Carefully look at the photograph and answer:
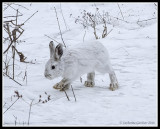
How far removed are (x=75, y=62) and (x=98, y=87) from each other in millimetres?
530

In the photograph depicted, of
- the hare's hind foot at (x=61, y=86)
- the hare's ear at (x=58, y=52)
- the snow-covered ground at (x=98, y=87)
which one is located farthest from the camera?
the hare's hind foot at (x=61, y=86)

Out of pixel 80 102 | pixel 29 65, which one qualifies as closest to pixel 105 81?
pixel 80 102

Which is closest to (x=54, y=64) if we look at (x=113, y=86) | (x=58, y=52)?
(x=58, y=52)

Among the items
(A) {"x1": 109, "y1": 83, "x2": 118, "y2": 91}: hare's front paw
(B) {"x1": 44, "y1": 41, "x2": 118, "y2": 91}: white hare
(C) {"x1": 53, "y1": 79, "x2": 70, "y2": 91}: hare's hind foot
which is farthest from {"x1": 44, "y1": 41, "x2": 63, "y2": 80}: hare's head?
(A) {"x1": 109, "y1": 83, "x2": 118, "y2": 91}: hare's front paw

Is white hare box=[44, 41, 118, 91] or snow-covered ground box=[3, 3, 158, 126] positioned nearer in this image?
snow-covered ground box=[3, 3, 158, 126]

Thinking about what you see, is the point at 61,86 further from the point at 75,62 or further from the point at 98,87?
the point at 98,87

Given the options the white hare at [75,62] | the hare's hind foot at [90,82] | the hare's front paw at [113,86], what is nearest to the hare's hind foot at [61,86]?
the white hare at [75,62]

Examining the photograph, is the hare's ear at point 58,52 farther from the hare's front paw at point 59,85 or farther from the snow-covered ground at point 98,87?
the snow-covered ground at point 98,87

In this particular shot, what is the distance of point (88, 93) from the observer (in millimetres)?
4324

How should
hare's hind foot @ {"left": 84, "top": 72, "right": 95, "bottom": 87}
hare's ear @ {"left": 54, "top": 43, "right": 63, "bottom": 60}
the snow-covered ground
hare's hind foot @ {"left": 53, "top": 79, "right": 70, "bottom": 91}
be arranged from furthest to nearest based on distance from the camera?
1. hare's hind foot @ {"left": 84, "top": 72, "right": 95, "bottom": 87}
2. hare's hind foot @ {"left": 53, "top": 79, "right": 70, "bottom": 91}
3. hare's ear @ {"left": 54, "top": 43, "right": 63, "bottom": 60}
4. the snow-covered ground

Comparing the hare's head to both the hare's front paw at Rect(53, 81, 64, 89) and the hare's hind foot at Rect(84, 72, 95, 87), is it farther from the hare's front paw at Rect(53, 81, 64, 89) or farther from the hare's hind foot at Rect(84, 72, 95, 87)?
the hare's hind foot at Rect(84, 72, 95, 87)

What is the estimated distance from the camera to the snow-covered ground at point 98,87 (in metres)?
3.40

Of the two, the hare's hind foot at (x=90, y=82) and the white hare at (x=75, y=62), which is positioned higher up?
the white hare at (x=75, y=62)

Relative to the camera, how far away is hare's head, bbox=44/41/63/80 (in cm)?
428
